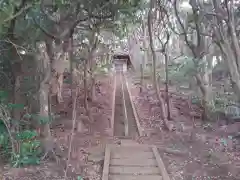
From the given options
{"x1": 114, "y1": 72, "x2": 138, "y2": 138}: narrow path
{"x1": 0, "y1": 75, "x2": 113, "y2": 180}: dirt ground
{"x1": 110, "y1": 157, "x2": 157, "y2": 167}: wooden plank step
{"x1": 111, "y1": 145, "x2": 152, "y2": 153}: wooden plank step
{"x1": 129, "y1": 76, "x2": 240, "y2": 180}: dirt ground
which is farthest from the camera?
{"x1": 114, "y1": 72, "x2": 138, "y2": 138}: narrow path

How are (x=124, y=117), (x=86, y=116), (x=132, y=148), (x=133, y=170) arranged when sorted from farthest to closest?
(x=124, y=117) → (x=86, y=116) → (x=132, y=148) → (x=133, y=170)

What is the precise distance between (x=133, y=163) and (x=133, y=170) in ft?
1.55

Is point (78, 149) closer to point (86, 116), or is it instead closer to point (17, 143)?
point (17, 143)

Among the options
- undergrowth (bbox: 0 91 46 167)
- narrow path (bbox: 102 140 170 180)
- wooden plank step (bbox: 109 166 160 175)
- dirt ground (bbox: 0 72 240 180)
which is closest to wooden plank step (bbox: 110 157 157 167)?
narrow path (bbox: 102 140 170 180)

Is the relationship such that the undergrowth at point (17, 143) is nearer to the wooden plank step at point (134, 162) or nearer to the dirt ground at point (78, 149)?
the dirt ground at point (78, 149)

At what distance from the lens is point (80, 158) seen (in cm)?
902

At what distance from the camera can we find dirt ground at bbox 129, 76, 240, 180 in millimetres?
8086

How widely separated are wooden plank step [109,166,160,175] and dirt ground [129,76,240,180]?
0.43 m

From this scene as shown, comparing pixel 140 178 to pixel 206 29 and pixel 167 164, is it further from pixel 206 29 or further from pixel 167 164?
pixel 206 29

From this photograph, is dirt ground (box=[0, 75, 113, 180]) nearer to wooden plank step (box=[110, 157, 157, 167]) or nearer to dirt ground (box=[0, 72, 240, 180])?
dirt ground (box=[0, 72, 240, 180])

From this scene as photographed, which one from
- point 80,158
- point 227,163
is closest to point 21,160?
point 80,158

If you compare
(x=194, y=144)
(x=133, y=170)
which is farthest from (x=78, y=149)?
(x=194, y=144)

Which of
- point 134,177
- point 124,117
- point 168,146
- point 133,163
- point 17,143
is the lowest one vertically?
point 134,177

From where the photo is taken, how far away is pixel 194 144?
33.8 feet
